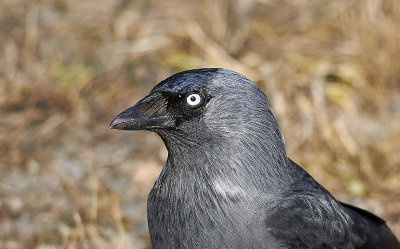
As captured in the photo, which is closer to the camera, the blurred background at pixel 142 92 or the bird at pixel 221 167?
the bird at pixel 221 167

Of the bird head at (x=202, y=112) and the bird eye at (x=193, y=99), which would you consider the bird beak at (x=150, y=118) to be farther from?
the bird eye at (x=193, y=99)

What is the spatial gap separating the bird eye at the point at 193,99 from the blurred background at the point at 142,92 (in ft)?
5.73

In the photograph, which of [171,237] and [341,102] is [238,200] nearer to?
[171,237]

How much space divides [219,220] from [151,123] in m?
0.62

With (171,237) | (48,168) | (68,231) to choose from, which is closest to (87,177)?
(48,168)

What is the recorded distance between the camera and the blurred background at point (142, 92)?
5.92 meters

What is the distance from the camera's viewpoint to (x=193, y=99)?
388cm

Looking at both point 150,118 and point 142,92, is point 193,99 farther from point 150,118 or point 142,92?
point 142,92

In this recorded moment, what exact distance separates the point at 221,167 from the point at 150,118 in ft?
1.49

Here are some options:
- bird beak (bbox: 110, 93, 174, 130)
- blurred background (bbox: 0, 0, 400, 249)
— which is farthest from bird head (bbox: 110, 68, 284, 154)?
blurred background (bbox: 0, 0, 400, 249)

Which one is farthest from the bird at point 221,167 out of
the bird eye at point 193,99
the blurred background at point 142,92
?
the blurred background at point 142,92

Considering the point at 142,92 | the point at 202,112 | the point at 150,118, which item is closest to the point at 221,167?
the point at 202,112

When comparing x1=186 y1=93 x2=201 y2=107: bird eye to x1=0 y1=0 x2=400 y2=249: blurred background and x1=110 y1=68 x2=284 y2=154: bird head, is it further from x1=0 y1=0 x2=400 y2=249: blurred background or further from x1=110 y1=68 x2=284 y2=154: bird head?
x1=0 y1=0 x2=400 y2=249: blurred background

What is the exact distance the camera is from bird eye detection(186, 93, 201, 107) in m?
3.87
